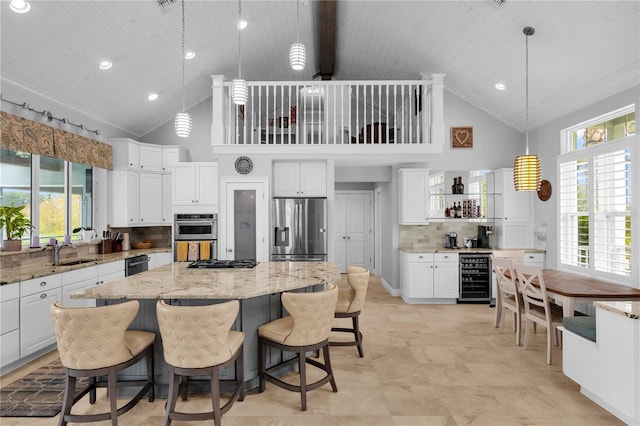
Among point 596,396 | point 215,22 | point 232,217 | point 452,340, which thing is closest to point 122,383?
point 232,217

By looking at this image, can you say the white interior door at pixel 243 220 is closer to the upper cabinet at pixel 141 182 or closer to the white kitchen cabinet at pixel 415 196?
the upper cabinet at pixel 141 182

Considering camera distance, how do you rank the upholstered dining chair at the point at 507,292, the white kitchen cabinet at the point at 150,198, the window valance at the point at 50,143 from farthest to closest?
the white kitchen cabinet at the point at 150,198, the upholstered dining chair at the point at 507,292, the window valance at the point at 50,143

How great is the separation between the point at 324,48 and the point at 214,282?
14.7ft

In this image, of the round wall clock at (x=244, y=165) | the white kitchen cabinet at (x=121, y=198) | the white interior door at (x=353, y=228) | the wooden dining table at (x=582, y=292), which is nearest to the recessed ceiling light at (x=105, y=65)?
the white kitchen cabinet at (x=121, y=198)

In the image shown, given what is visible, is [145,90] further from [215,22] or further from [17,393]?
[17,393]

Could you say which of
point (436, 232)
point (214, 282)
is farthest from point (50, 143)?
point (436, 232)

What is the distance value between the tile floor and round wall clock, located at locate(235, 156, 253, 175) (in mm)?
2877

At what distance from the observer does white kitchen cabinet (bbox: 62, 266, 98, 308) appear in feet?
12.2

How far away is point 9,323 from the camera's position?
3098mm

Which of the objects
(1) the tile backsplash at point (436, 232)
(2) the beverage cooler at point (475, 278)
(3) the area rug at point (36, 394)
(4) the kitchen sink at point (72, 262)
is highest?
(1) the tile backsplash at point (436, 232)

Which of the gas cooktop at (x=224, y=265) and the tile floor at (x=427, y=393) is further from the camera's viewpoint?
the gas cooktop at (x=224, y=265)

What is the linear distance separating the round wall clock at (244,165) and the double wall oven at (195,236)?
2.58 feet

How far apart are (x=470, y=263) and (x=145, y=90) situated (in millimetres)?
5701

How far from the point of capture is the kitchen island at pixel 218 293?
239 centimetres
